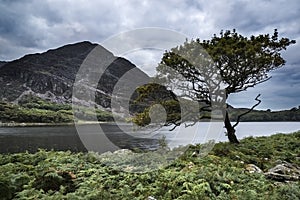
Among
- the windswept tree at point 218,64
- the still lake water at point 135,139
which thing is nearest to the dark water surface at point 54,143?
the still lake water at point 135,139

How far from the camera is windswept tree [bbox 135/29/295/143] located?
621 inches

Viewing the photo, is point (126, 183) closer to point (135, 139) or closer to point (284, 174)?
point (284, 174)

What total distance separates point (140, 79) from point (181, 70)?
10.9ft

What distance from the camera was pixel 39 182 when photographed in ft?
26.9

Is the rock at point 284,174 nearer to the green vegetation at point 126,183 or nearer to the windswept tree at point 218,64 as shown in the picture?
the green vegetation at point 126,183

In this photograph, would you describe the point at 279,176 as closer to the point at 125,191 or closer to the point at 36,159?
the point at 125,191

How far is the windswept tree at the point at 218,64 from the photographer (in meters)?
15.8

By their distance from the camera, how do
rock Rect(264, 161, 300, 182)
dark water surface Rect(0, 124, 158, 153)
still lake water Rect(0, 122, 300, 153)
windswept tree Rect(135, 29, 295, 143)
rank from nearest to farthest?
1. rock Rect(264, 161, 300, 182)
2. windswept tree Rect(135, 29, 295, 143)
3. still lake water Rect(0, 122, 300, 153)
4. dark water surface Rect(0, 124, 158, 153)

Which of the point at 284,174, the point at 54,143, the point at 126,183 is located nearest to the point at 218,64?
the point at 284,174

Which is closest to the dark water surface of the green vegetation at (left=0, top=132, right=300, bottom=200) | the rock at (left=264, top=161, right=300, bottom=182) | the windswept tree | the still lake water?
the still lake water

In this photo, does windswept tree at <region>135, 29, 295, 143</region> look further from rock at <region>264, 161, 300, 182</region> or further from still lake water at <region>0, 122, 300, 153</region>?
rock at <region>264, 161, 300, 182</region>

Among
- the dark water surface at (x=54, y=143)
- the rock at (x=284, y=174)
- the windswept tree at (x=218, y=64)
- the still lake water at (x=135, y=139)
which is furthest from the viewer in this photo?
the dark water surface at (x=54, y=143)

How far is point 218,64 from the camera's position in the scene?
16.2m

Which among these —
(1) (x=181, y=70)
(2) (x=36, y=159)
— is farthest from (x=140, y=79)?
(2) (x=36, y=159)
